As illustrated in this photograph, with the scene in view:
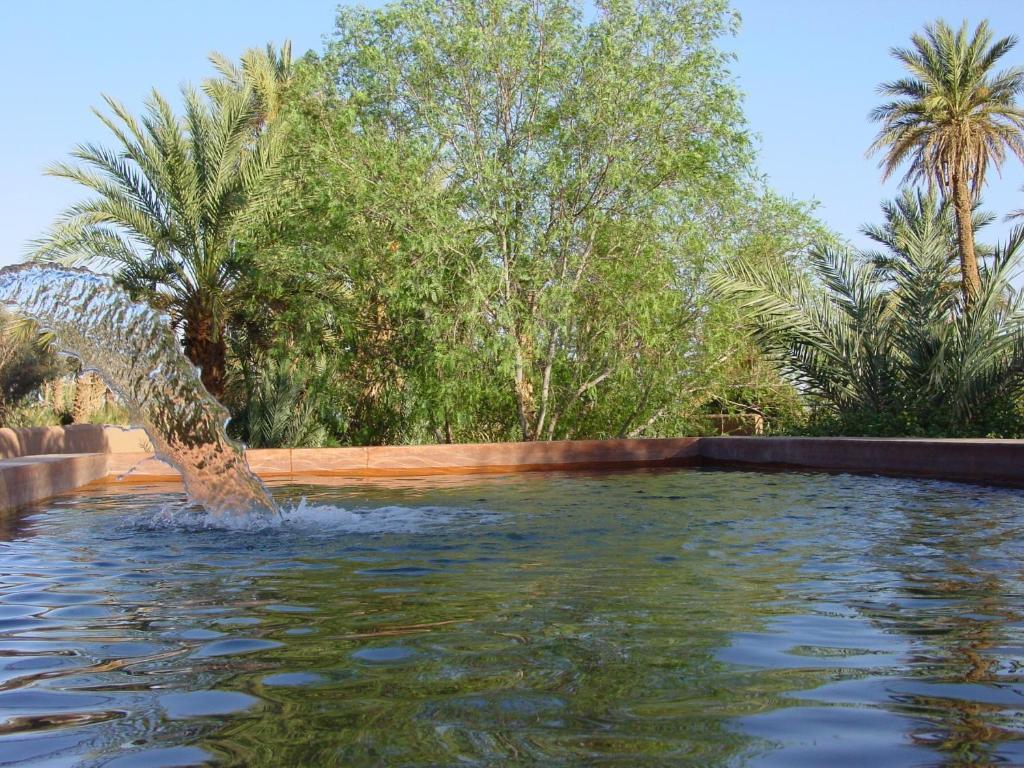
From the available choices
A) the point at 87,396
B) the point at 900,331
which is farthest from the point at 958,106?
the point at 87,396

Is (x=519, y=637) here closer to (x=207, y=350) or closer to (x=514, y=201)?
(x=514, y=201)

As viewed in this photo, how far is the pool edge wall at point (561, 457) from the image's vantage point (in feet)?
34.6

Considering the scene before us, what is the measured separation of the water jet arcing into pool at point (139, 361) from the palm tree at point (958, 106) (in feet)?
69.3

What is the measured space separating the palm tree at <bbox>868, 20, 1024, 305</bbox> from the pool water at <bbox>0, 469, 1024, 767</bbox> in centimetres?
2160

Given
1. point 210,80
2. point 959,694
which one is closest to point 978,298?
point 959,694

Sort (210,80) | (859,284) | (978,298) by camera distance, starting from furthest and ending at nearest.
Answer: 1. (210,80)
2. (859,284)
3. (978,298)

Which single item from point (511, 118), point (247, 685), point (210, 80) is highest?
point (210, 80)

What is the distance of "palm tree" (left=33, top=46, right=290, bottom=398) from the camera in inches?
A: 674

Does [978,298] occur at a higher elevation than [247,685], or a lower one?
higher

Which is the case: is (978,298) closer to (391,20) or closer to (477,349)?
(477,349)

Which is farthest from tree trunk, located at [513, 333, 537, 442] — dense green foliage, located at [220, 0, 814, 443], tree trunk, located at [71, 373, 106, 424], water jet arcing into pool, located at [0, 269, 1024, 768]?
tree trunk, located at [71, 373, 106, 424]

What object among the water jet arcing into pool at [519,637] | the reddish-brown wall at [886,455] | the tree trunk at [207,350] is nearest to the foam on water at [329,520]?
the water jet arcing into pool at [519,637]

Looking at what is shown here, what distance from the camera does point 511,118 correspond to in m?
15.3

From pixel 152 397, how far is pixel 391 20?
779 cm
